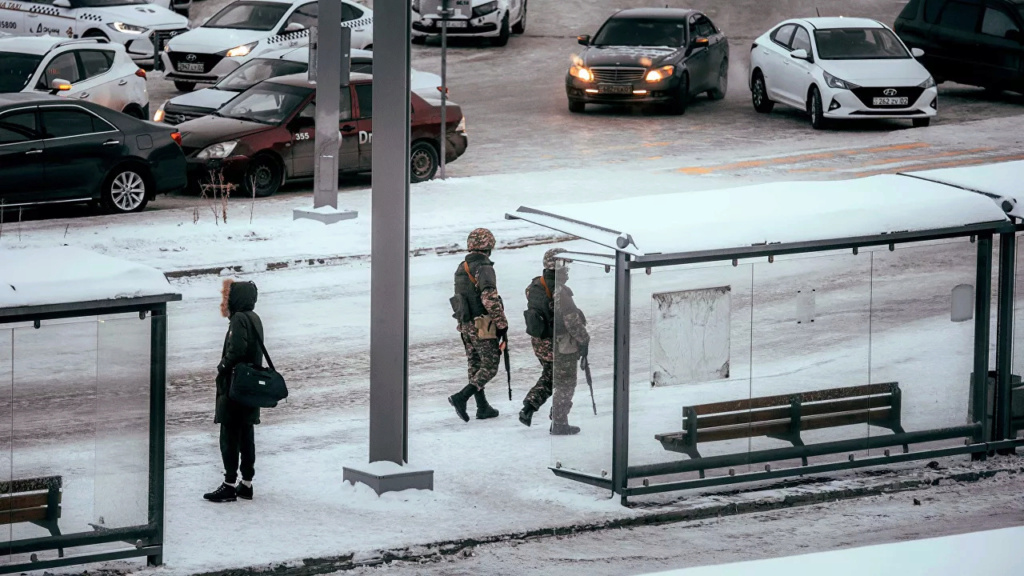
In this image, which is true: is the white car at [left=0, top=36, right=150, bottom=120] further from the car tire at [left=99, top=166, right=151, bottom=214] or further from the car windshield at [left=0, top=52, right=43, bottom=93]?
the car tire at [left=99, top=166, right=151, bottom=214]

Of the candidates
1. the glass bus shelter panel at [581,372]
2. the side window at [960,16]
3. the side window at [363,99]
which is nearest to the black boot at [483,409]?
the glass bus shelter panel at [581,372]

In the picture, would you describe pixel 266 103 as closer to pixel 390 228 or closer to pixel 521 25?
pixel 390 228

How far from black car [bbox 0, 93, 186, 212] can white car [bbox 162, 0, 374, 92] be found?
717 cm

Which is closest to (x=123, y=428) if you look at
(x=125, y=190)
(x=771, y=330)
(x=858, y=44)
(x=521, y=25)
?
(x=771, y=330)

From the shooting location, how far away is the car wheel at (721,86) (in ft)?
92.3

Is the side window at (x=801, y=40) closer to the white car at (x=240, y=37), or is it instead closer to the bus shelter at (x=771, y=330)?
the white car at (x=240, y=37)

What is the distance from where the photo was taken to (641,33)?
27.1 meters

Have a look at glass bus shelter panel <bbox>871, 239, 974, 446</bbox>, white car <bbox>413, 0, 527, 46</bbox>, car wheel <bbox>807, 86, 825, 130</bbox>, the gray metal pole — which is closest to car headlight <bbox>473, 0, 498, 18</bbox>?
white car <bbox>413, 0, 527, 46</bbox>

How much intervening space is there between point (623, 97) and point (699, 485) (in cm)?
1570

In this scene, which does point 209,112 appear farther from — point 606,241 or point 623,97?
point 606,241

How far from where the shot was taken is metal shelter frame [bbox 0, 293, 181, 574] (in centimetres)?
935

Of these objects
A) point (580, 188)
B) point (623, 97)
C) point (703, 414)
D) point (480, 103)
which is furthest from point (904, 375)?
point (480, 103)

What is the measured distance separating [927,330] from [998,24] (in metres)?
17.0

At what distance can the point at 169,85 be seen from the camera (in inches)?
1157
